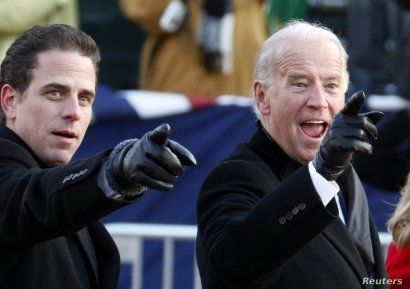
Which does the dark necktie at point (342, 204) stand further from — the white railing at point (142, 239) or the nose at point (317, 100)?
the white railing at point (142, 239)

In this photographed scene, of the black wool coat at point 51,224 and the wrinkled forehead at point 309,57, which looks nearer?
the black wool coat at point 51,224

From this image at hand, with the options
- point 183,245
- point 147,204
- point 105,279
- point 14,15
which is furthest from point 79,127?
point 14,15

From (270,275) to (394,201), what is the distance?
11.7 feet

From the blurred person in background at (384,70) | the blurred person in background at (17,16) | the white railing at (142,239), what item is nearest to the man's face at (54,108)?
the white railing at (142,239)

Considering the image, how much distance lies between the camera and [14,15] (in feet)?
26.5

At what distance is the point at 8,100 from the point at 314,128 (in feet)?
3.25

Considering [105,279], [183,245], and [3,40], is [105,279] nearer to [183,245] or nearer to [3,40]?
[183,245]

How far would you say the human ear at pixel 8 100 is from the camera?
14.2 feet

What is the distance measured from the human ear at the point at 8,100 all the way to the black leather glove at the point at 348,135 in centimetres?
108

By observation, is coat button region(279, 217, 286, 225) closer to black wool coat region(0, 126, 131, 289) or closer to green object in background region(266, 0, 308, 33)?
black wool coat region(0, 126, 131, 289)

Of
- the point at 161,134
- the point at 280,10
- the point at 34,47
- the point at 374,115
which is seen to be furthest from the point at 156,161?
the point at 280,10

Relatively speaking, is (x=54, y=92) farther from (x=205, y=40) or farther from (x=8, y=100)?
(x=205, y=40)

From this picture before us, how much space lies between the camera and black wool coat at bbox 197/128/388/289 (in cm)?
381

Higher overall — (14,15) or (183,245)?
(14,15)
